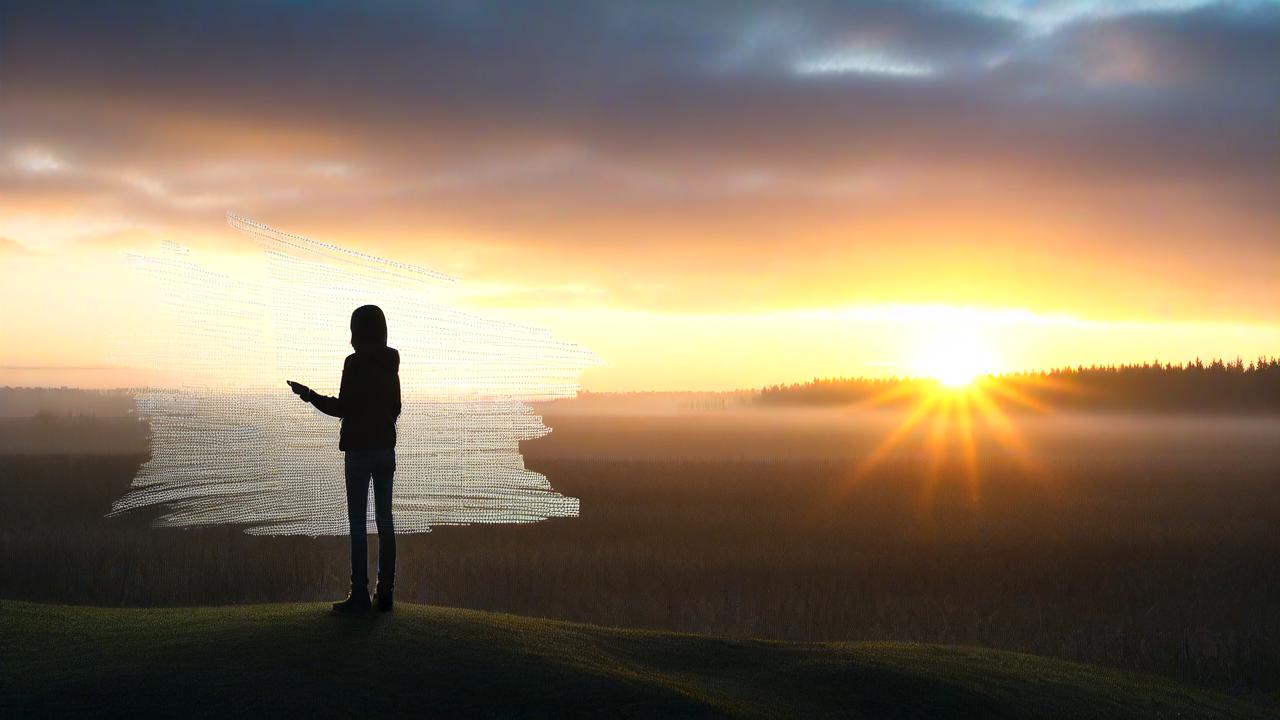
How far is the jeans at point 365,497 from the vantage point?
10.1m

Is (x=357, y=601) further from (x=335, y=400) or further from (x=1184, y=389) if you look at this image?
(x=1184, y=389)

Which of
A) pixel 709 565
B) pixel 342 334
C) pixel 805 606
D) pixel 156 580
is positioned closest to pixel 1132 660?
pixel 805 606

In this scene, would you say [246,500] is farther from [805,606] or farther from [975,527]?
[975,527]

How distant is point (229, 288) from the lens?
36.0 ft

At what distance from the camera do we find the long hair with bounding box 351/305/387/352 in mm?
10406

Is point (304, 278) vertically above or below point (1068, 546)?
above

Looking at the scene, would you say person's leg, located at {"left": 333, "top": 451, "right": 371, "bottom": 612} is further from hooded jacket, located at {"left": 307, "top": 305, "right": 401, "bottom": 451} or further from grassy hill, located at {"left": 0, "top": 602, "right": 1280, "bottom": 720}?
grassy hill, located at {"left": 0, "top": 602, "right": 1280, "bottom": 720}

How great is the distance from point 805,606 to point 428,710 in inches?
410

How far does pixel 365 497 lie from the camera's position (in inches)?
401

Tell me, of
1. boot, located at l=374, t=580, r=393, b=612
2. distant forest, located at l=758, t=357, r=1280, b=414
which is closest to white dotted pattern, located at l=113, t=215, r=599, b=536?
boot, located at l=374, t=580, r=393, b=612

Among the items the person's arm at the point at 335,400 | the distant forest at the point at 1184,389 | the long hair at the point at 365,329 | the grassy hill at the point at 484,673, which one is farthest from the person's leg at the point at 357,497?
the distant forest at the point at 1184,389

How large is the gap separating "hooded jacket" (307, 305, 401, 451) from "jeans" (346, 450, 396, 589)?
0.35ft

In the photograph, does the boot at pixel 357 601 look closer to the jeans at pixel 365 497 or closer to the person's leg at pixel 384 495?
the jeans at pixel 365 497

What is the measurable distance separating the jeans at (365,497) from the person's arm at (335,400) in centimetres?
41
